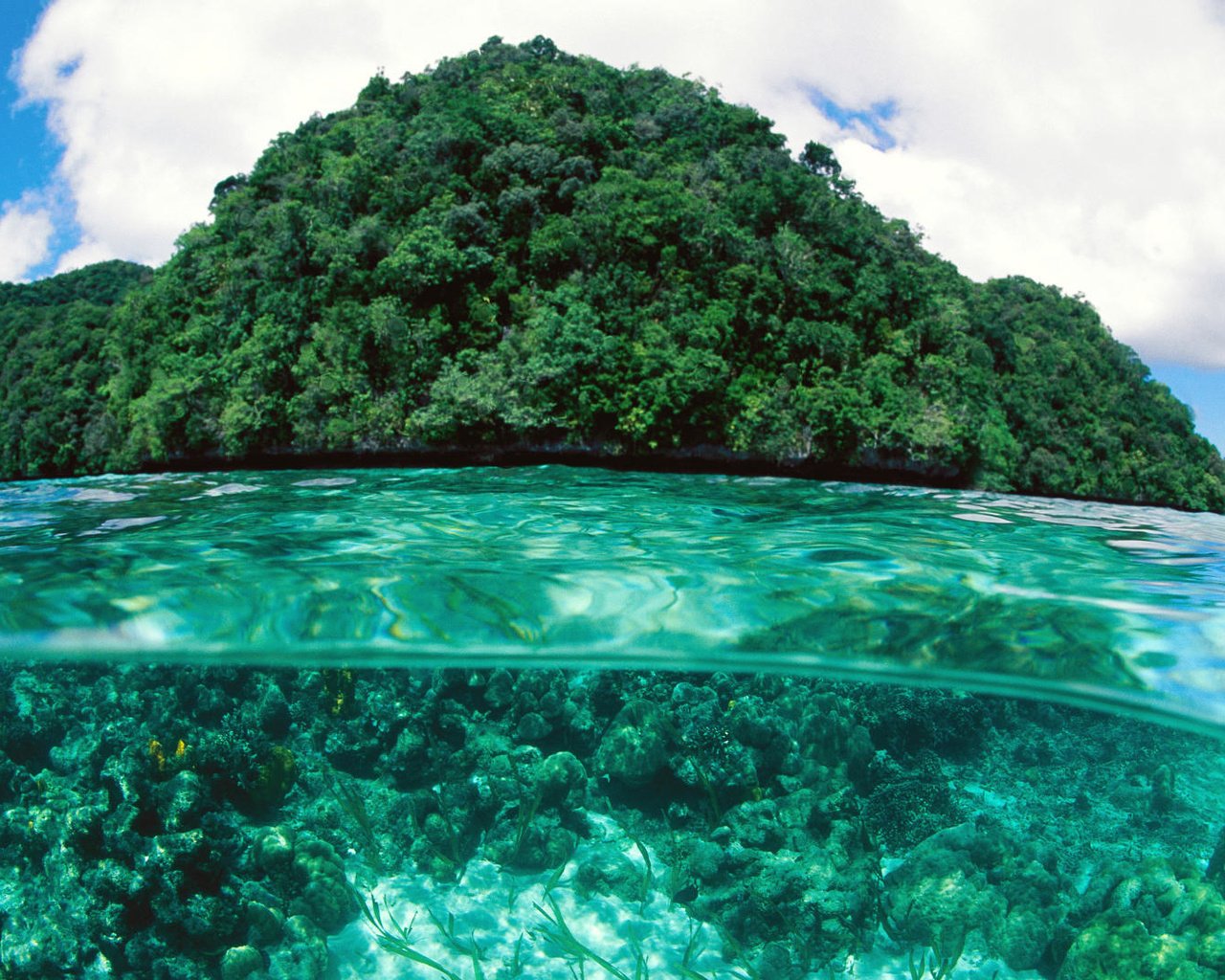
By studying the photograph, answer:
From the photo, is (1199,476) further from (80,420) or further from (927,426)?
(80,420)

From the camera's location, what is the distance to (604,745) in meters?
6.57

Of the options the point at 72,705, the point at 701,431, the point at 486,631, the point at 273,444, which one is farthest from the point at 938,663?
the point at 273,444

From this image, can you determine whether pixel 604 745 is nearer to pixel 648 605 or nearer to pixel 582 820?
pixel 582 820

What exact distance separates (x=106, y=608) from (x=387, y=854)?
8.11 ft

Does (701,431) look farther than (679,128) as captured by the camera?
No

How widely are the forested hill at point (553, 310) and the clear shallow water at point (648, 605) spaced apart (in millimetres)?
21585

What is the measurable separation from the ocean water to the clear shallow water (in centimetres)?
3

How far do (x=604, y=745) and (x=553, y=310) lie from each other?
23935 millimetres

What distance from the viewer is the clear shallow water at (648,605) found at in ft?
16.9

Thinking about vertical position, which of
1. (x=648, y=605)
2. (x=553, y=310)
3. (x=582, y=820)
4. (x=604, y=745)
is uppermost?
(x=553, y=310)

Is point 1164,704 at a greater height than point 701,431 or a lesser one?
lesser

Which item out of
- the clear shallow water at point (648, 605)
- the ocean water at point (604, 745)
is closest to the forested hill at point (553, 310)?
the ocean water at point (604, 745)

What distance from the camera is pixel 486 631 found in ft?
17.5

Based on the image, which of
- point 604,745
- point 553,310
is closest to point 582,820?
point 604,745
